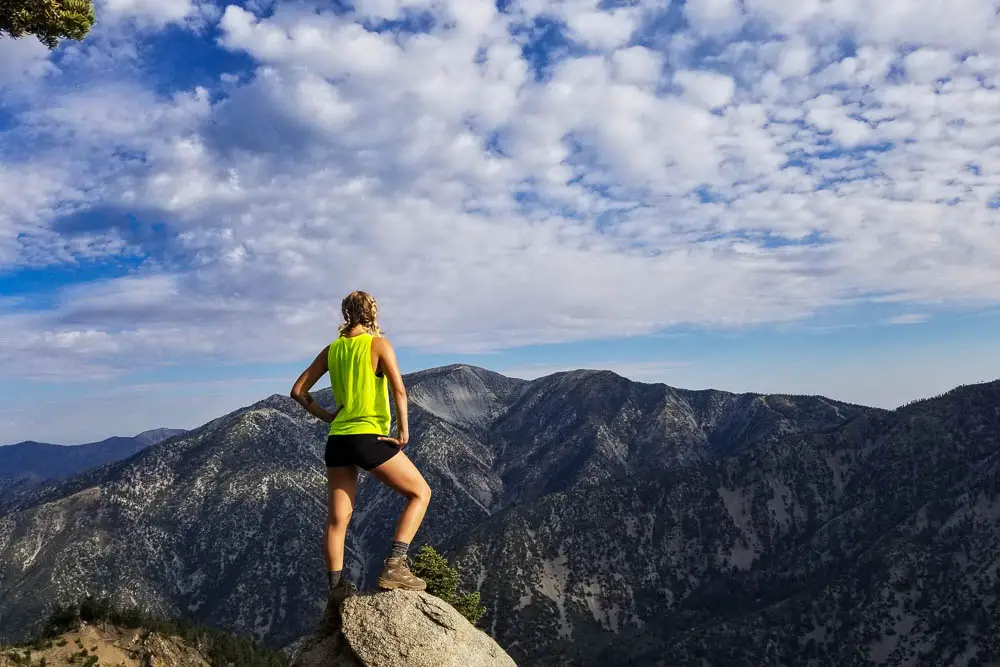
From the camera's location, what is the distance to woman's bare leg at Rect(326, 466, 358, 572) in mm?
8648

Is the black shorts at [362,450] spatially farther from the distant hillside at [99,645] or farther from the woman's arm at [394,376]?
the distant hillside at [99,645]

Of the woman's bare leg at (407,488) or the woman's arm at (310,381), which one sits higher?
the woman's arm at (310,381)

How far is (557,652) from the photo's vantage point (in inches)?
6481

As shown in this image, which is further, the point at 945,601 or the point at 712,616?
the point at 712,616

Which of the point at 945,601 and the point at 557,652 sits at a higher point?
→ the point at 945,601

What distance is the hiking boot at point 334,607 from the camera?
30.3 ft

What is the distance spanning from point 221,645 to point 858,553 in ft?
522

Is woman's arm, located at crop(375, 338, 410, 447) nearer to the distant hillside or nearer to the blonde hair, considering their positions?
the blonde hair

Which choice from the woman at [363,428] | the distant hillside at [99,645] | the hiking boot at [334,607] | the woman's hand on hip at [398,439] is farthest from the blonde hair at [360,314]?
the distant hillside at [99,645]

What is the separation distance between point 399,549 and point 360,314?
11.5 feet

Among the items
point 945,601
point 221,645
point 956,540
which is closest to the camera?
point 221,645

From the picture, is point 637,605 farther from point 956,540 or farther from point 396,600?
point 396,600

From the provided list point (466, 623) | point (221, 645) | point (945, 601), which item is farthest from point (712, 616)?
point (466, 623)

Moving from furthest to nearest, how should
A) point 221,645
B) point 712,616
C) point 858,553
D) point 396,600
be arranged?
point 712,616
point 858,553
point 221,645
point 396,600
